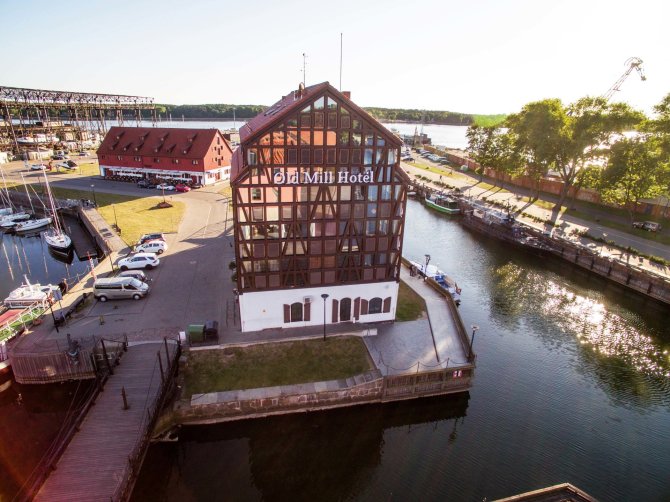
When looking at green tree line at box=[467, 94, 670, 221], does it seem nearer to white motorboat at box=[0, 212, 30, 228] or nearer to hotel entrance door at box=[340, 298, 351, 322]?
hotel entrance door at box=[340, 298, 351, 322]

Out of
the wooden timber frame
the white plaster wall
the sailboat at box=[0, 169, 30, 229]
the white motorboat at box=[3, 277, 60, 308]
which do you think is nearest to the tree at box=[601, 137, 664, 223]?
the wooden timber frame

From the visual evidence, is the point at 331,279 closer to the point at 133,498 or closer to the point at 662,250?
the point at 133,498

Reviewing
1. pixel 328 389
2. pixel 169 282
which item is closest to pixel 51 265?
pixel 169 282

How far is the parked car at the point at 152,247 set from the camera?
4947 cm

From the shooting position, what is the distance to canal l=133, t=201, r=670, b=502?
23562 millimetres

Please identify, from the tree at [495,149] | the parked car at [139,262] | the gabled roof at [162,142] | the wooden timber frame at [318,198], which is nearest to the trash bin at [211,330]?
the wooden timber frame at [318,198]

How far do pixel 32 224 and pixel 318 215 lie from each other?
59.3 meters

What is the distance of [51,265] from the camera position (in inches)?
2111

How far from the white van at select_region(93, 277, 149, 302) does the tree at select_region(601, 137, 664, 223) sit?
70.4 meters

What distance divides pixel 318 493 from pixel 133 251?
39.3m

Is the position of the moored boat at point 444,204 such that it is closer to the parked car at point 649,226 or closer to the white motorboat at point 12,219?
the parked car at point 649,226

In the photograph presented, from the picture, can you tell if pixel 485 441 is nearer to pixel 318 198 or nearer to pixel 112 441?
pixel 318 198

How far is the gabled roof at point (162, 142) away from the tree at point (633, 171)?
2999 inches

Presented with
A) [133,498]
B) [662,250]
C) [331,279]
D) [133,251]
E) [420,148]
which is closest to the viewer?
[133,498]
